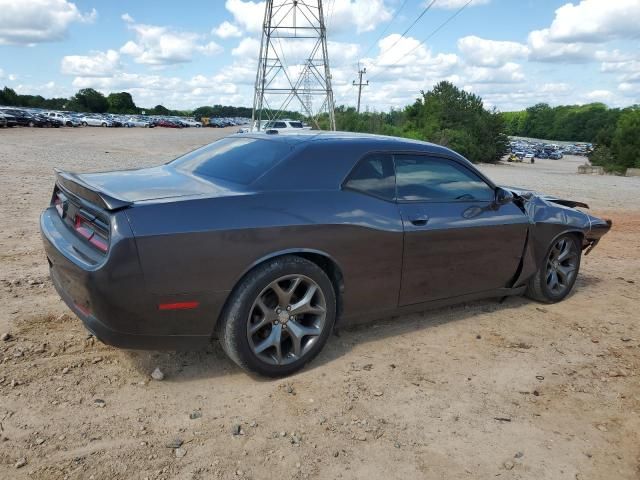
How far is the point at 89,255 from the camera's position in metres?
3.07

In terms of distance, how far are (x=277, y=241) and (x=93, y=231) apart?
108 cm

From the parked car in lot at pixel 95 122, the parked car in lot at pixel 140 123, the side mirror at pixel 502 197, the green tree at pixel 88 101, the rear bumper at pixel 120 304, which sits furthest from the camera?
the green tree at pixel 88 101

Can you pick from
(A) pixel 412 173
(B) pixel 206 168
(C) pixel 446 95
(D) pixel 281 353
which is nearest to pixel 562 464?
(D) pixel 281 353

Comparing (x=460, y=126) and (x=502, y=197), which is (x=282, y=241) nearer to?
(x=502, y=197)

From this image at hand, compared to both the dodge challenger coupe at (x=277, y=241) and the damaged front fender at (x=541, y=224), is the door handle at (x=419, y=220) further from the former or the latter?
the damaged front fender at (x=541, y=224)

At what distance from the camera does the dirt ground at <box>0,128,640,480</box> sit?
2.74 m

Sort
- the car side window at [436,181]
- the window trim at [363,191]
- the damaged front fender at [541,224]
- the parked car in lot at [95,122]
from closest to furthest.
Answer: the window trim at [363,191] < the car side window at [436,181] < the damaged front fender at [541,224] < the parked car in lot at [95,122]

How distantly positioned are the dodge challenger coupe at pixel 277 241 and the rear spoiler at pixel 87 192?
0.02m

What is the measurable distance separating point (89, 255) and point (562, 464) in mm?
2779

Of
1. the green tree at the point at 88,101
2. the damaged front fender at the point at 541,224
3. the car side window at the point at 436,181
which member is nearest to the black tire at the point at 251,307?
the car side window at the point at 436,181

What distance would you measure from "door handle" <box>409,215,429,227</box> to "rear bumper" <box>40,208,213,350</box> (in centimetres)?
165

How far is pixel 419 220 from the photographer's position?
402cm

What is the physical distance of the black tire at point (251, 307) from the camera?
3.25m

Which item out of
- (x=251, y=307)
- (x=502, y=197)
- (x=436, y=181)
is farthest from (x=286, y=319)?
(x=502, y=197)
